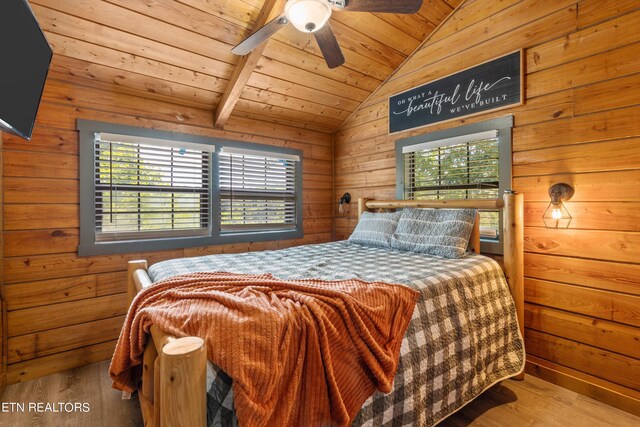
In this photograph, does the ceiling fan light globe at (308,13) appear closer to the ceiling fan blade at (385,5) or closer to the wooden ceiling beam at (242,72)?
the ceiling fan blade at (385,5)

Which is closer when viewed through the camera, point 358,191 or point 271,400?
point 271,400

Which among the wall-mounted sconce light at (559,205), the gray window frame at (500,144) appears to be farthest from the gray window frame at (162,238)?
the wall-mounted sconce light at (559,205)

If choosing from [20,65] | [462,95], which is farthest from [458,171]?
[20,65]

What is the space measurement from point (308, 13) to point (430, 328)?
172cm

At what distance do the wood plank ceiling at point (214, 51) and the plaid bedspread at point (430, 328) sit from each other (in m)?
1.55

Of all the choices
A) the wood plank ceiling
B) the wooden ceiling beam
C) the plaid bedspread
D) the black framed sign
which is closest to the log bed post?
the plaid bedspread

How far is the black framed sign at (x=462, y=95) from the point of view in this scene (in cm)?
238

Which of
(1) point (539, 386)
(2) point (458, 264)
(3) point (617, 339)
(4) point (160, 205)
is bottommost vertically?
(1) point (539, 386)

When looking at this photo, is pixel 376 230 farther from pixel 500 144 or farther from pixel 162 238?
pixel 162 238

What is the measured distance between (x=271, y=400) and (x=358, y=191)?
292 centimetres

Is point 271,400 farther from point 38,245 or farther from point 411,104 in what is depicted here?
point 411,104

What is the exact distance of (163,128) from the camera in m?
2.84

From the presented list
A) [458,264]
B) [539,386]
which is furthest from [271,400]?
[539,386]

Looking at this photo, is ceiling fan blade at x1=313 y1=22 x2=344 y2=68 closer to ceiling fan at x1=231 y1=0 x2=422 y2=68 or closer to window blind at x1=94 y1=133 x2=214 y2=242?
ceiling fan at x1=231 y1=0 x2=422 y2=68
